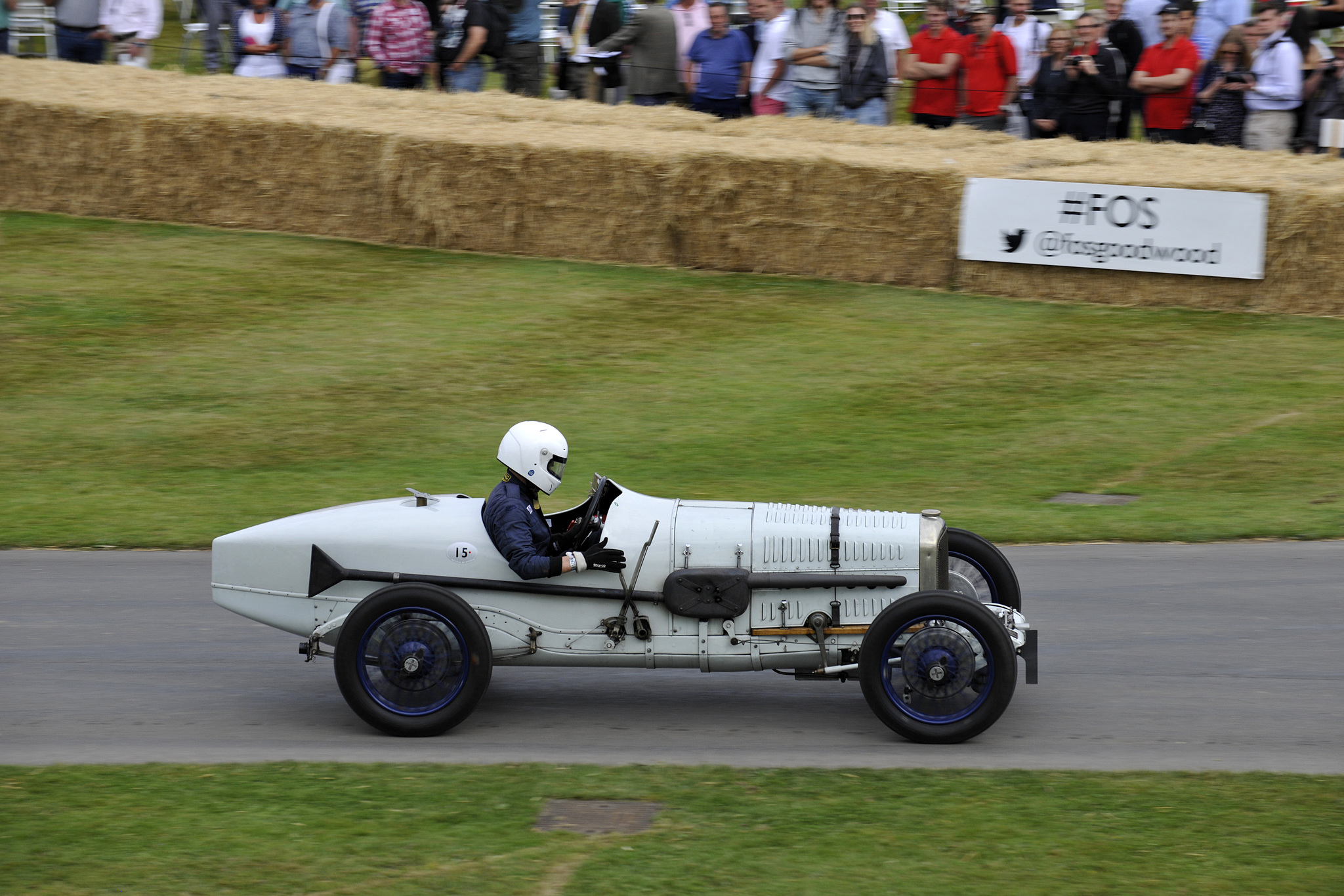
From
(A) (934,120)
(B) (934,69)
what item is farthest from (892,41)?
(A) (934,120)

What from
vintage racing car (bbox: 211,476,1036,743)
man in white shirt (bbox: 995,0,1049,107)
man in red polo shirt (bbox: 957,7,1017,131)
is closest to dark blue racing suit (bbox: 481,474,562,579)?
vintage racing car (bbox: 211,476,1036,743)

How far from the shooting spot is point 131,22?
18547 mm

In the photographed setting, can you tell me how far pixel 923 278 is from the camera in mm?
15164

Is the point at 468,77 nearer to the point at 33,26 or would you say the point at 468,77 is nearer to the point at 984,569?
the point at 33,26

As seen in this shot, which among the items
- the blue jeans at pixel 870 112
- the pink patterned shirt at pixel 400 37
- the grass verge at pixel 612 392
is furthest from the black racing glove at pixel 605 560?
the pink patterned shirt at pixel 400 37

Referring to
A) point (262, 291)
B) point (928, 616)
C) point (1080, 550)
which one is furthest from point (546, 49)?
point (928, 616)

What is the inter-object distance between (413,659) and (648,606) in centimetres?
103

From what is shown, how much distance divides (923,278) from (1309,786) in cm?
951

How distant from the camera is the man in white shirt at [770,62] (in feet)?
52.5

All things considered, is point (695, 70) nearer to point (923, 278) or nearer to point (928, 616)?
point (923, 278)

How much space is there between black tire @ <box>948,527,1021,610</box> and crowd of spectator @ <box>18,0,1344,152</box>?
8592 mm

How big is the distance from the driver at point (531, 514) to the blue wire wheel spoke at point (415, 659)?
0.43 metres

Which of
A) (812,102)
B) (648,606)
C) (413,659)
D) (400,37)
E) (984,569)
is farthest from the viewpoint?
(400,37)

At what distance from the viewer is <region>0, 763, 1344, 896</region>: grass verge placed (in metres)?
5.34
